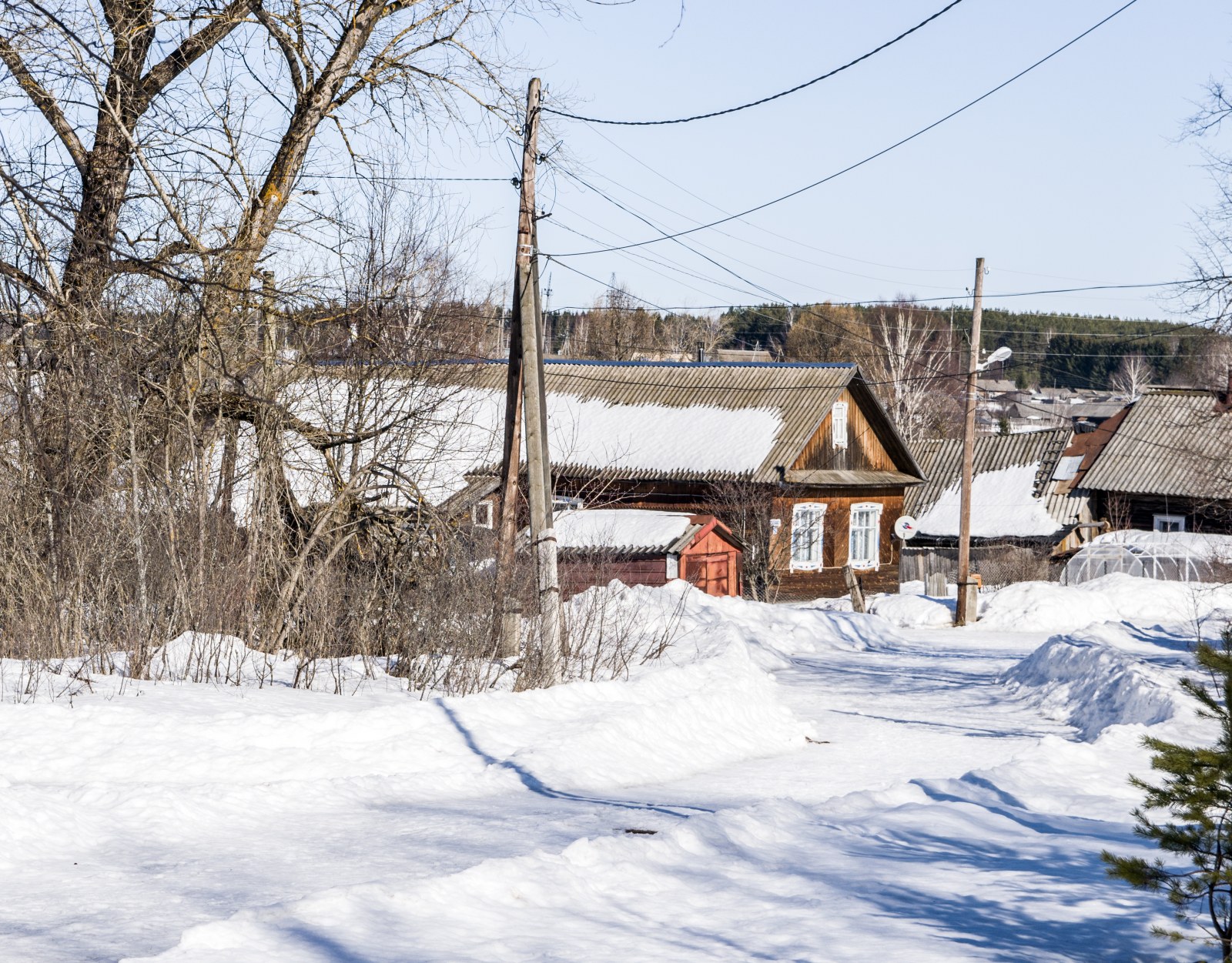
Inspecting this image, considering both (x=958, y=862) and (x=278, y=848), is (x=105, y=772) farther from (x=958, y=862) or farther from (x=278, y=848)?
(x=958, y=862)

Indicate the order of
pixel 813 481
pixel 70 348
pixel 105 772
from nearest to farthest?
pixel 105 772 → pixel 70 348 → pixel 813 481

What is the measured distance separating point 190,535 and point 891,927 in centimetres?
863

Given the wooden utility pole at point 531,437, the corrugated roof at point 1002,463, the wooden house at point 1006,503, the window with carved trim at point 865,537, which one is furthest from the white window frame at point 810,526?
the wooden utility pole at point 531,437

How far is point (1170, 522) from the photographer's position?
138ft

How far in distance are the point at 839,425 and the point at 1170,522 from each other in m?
14.2

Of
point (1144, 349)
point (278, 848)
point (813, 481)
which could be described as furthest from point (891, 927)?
point (1144, 349)

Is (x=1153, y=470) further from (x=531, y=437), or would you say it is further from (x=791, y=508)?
(x=531, y=437)

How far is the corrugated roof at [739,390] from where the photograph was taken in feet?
112

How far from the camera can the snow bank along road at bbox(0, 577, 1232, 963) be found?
5117 mm

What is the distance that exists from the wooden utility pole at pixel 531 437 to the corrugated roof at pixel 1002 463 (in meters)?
32.5

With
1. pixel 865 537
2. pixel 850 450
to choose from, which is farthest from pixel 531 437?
pixel 865 537

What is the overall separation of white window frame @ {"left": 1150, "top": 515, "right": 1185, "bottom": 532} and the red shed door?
19.6 m

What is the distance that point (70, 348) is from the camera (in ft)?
40.7

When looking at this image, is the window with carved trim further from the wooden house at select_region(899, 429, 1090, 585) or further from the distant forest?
the distant forest
